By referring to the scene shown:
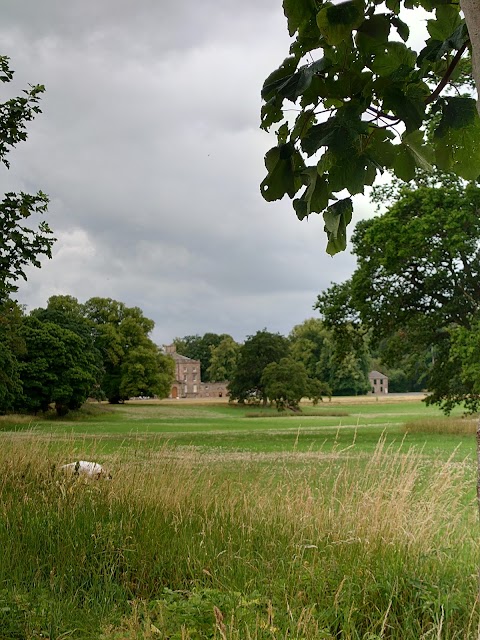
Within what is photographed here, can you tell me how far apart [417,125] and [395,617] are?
3.23 metres

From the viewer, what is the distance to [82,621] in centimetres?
422

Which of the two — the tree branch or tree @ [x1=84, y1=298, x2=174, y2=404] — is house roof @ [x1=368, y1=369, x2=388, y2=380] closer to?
tree @ [x1=84, y1=298, x2=174, y2=404]

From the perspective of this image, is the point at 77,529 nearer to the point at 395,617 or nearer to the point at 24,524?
the point at 24,524

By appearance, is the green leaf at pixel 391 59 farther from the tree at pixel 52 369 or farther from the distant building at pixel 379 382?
the distant building at pixel 379 382

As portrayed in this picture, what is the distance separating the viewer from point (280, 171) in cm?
235

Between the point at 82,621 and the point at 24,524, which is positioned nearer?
the point at 82,621

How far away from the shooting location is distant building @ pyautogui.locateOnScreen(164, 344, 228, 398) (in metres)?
102

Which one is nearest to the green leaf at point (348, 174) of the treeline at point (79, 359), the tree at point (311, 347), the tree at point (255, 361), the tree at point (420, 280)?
the tree at point (420, 280)

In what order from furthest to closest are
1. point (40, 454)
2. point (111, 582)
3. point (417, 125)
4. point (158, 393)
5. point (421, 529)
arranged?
point (158, 393)
point (40, 454)
point (421, 529)
point (111, 582)
point (417, 125)

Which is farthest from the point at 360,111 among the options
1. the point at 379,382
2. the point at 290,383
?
the point at 379,382

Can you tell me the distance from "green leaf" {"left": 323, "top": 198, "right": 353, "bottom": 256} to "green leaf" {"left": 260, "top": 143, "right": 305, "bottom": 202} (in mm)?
183

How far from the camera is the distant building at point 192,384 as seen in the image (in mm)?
102312

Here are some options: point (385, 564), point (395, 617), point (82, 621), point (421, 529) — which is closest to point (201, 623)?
point (82, 621)

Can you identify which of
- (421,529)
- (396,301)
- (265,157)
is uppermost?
(396,301)
